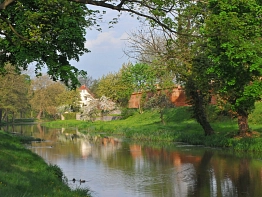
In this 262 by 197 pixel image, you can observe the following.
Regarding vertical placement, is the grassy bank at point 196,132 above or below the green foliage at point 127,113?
below

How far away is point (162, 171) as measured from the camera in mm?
20375

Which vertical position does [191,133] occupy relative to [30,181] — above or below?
above

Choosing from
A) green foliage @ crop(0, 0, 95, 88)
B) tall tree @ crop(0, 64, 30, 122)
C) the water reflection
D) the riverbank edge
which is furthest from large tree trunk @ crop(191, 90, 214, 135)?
tall tree @ crop(0, 64, 30, 122)

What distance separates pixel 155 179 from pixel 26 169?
5.92 m

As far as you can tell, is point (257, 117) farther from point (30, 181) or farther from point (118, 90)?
point (118, 90)

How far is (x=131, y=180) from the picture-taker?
18.0 meters

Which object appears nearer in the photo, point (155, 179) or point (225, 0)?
point (225, 0)

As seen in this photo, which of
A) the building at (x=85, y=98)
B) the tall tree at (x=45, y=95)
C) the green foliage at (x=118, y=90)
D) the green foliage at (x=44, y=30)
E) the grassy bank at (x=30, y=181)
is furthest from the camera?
the tall tree at (x=45, y=95)

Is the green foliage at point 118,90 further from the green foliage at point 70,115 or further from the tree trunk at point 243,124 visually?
the tree trunk at point 243,124

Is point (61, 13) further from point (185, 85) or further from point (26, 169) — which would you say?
point (185, 85)

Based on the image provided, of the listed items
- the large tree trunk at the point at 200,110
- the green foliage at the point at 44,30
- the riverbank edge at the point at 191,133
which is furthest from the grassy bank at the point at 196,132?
the green foliage at the point at 44,30

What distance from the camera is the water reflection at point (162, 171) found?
15782 millimetres

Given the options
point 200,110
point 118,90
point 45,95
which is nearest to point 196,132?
point 200,110

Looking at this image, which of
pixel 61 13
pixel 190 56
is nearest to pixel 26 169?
pixel 61 13
